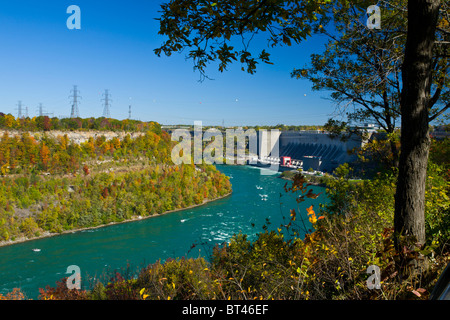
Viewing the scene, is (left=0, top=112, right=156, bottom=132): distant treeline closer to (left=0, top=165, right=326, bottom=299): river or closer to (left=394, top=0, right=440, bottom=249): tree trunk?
(left=0, top=165, right=326, bottom=299): river

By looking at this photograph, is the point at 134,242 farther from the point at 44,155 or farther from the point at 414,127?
the point at 44,155

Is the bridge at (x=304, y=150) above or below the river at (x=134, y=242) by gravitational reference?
above

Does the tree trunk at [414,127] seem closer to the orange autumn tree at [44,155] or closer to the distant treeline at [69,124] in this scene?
the orange autumn tree at [44,155]

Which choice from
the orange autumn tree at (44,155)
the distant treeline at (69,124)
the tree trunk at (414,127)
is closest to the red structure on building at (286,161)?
the distant treeline at (69,124)

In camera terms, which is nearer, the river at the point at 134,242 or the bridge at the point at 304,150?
the river at the point at 134,242

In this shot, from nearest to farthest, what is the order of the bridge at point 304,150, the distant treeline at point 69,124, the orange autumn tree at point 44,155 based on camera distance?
1. the orange autumn tree at point 44,155
2. the bridge at point 304,150
3. the distant treeline at point 69,124
